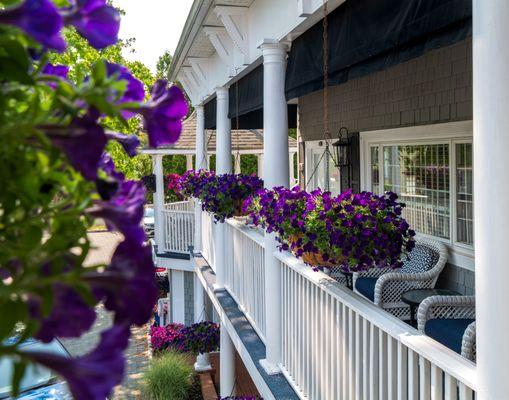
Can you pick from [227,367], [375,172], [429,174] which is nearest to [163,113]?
[429,174]

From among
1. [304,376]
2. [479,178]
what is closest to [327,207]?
[479,178]

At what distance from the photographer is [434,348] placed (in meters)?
2.43

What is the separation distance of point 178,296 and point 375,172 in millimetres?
8255

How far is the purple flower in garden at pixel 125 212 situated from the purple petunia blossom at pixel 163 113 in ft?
0.31

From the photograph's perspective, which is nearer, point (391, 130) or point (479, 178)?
point (479, 178)

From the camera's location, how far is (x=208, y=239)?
9.69 meters

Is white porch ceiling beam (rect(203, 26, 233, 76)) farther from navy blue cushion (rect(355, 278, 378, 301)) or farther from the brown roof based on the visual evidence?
the brown roof

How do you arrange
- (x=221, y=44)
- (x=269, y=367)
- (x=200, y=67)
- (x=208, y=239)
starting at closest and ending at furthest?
1. (x=269, y=367)
2. (x=221, y=44)
3. (x=200, y=67)
4. (x=208, y=239)

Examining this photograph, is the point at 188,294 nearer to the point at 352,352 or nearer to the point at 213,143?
the point at 213,143

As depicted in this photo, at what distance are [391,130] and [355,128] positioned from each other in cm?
89

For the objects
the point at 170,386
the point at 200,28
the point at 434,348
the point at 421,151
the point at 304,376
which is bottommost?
the point at 170,386

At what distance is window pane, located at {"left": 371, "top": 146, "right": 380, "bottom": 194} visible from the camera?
721 centimetres

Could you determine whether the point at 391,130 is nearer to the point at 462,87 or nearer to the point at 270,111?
the point at 462,87

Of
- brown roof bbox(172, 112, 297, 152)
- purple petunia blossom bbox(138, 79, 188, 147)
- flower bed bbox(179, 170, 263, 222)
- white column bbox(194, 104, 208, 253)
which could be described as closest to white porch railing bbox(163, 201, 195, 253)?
white column bbox(194, 104, 208, 253)
